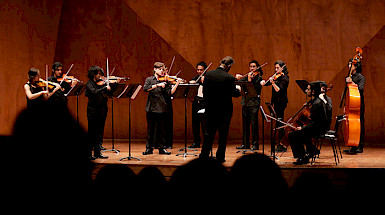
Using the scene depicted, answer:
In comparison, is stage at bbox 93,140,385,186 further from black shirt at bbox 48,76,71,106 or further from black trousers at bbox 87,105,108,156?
black shirt at bbox 48,76,71,106

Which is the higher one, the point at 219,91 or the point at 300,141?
the point at 219,91

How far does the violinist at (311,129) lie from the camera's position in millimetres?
4988

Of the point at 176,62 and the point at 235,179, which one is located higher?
the point at 176,62

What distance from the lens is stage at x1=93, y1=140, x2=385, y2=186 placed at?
14.5 feet

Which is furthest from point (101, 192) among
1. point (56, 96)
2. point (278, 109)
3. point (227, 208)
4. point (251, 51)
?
point (251, 51)

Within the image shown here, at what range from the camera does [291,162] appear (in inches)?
205

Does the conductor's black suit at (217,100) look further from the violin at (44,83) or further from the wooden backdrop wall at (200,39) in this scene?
the wooden backdrop wall at (200,39)

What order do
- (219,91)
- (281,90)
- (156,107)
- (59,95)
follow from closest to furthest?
(219,91), (156,107), (59,95), (281,90)

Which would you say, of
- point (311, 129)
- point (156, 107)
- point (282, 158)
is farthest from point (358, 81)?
point (156, 107)

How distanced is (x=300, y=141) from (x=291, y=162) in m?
0.32

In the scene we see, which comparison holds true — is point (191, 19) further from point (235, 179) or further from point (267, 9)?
point (235, 179)

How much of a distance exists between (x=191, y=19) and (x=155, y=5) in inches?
31.0

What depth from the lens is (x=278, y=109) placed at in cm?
622

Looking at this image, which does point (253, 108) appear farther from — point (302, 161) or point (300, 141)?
point (302, 161)
